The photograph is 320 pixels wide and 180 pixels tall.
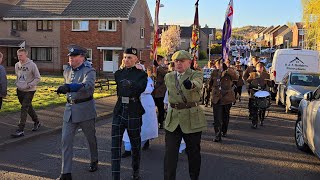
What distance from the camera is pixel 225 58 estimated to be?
1039 cm

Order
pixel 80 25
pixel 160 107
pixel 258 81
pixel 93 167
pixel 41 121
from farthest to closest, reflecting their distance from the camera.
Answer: pixel 80 25, pixel 258 81, pixel 41 121, pixel 160 107, pixel 93 167

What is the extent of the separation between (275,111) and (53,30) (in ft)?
90.5

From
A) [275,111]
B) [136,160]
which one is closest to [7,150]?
[136,160]

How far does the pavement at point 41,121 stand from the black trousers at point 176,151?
4.25 metres

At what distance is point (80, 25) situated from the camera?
38.5 metres

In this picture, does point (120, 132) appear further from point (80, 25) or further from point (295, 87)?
point (80, 25)

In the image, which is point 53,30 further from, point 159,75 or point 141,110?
point 141,110

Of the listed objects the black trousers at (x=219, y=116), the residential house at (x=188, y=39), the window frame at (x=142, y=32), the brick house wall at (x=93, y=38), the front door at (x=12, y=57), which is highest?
the residential house at (x=188, y=39)

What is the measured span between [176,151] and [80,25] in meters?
34.3

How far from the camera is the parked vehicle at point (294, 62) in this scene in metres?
20.1

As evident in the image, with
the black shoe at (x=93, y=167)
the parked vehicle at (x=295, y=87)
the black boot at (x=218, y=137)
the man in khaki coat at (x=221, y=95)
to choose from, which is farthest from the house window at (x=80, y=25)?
the black shoe at (x=93, y=167)

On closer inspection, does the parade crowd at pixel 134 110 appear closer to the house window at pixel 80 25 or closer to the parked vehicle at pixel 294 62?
the parked vehicle at pixel 294 62

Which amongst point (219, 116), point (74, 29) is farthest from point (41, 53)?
point (219, 116)

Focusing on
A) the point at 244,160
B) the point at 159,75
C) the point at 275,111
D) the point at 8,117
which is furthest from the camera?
the point at 275,111
